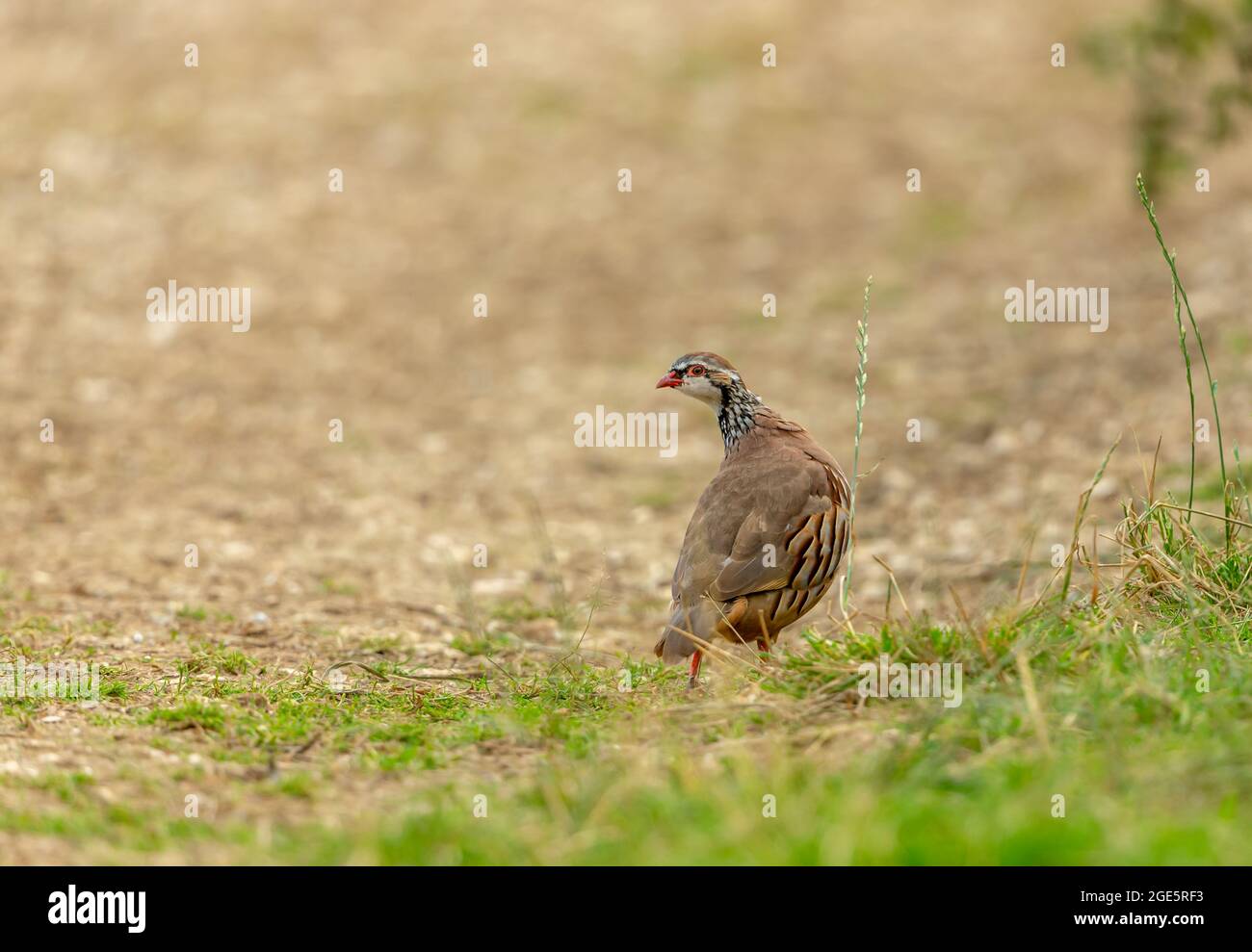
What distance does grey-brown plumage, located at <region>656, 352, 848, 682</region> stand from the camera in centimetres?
575

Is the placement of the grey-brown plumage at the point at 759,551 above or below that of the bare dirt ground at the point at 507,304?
below

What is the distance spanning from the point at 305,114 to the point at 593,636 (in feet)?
36.6

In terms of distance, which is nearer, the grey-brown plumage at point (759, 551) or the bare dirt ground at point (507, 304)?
the grey-brown plumage at point (759, 551)

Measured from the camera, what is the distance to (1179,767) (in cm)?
391

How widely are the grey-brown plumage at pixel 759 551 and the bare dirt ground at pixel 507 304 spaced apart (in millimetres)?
683

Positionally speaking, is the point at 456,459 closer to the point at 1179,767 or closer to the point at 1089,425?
the point at 1089,425

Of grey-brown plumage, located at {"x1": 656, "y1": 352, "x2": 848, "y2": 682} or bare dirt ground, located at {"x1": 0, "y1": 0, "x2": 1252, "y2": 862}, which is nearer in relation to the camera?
grey-brown plumage, located at {"x1": 656, "y1": 352, "x2": 848, "y2": 682}

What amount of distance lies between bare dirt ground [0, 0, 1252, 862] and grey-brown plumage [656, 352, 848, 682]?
0.68 metres

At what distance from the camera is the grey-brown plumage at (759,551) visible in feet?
18.9

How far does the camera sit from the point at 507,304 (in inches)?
554

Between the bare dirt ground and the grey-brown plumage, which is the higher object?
the bare dirt ground

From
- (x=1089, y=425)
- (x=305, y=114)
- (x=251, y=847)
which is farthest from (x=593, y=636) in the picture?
(x=305, y=114)

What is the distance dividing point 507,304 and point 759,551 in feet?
28.5

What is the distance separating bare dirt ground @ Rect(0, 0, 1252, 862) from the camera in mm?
7910
